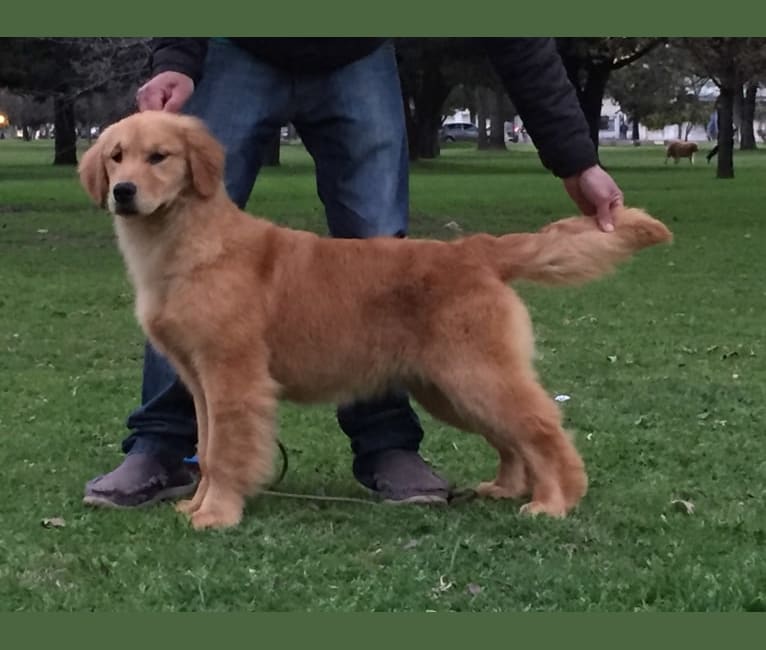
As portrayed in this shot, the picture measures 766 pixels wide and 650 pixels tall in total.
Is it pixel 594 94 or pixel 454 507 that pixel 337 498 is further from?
pixel 594 94

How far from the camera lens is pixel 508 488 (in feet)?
17.3

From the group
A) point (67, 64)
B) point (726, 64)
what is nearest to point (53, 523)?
point (726, 64)

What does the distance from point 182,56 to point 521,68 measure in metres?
1.40

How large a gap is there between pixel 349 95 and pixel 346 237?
60cm

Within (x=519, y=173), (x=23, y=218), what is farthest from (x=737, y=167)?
(x=23, y=218)

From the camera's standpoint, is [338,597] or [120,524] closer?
[338,597]

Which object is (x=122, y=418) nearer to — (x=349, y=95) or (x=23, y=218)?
(x=349, y=95)

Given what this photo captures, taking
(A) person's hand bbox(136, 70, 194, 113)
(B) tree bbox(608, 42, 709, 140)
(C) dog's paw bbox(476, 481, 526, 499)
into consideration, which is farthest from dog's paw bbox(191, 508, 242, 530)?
(B) tree bbox(608, 42, 709, 140)

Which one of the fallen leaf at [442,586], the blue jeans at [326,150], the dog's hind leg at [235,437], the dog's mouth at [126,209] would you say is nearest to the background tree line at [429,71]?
the blue jeans at [326,150]

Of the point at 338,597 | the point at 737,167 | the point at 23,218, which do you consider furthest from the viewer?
the point at 737,167

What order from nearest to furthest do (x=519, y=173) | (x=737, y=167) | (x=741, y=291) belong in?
(x=741, y=291)
(x=519, y=173)
(x=737, y=167)

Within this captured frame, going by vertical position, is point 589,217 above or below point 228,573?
above

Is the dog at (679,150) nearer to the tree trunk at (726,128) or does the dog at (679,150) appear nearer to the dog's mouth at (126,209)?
the tree trunk at (726,128)

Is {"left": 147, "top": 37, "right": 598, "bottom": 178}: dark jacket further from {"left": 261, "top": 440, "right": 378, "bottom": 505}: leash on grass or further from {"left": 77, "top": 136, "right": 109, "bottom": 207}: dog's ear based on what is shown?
{"left": 261, "top": 440, "right": 378, "bottom": 505}: leash on grass
